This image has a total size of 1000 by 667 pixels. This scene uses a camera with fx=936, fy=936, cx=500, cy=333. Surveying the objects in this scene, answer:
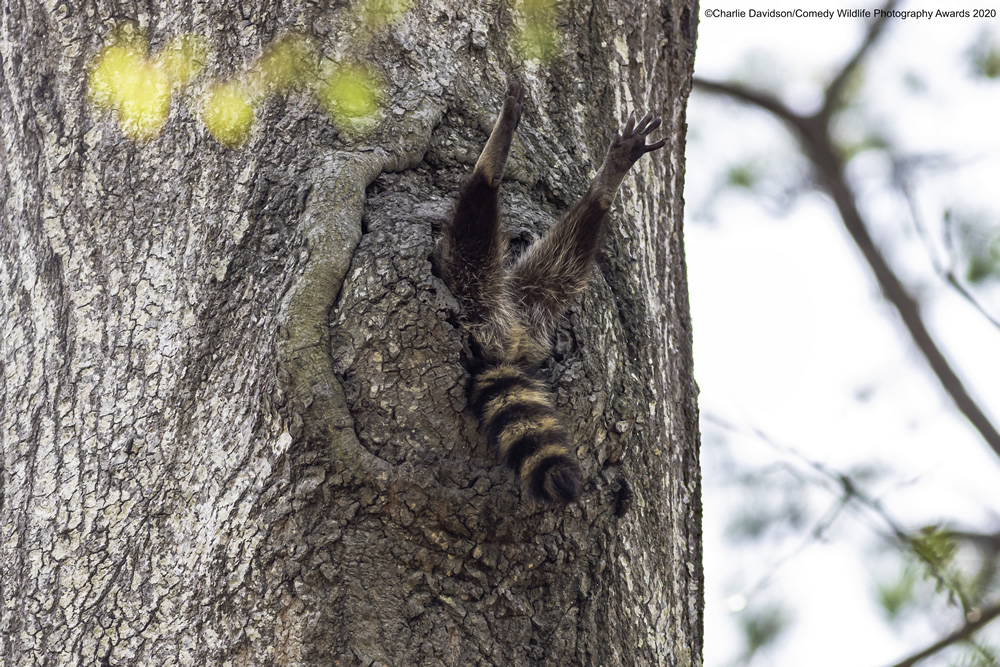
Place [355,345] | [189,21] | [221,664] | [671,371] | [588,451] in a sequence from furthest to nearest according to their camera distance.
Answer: [671,371]
[189,21]
[588,451]
[355,345]
[221,664]

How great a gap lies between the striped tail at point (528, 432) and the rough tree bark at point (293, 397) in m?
0.04

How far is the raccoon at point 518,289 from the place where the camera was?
1.60 meters

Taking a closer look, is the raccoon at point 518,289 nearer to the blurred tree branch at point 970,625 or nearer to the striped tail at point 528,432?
the striped tail at point 528,432

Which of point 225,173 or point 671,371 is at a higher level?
point 225,173

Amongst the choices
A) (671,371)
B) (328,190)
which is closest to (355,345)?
(328,190)

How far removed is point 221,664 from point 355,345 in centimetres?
56

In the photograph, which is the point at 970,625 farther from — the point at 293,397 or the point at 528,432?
the point at 293,397

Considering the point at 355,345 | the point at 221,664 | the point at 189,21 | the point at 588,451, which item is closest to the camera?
the point at 221,664

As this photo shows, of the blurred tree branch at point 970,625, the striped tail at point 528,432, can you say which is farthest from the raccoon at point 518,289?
the blurred tree branch at point 970,625

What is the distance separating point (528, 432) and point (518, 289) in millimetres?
896

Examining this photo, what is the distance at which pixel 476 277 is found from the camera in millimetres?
2176

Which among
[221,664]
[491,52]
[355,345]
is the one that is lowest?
[221,664]

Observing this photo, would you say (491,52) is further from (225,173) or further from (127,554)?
(127,554)

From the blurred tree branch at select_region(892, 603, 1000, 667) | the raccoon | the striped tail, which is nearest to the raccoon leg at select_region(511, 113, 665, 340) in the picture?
the raccoon
